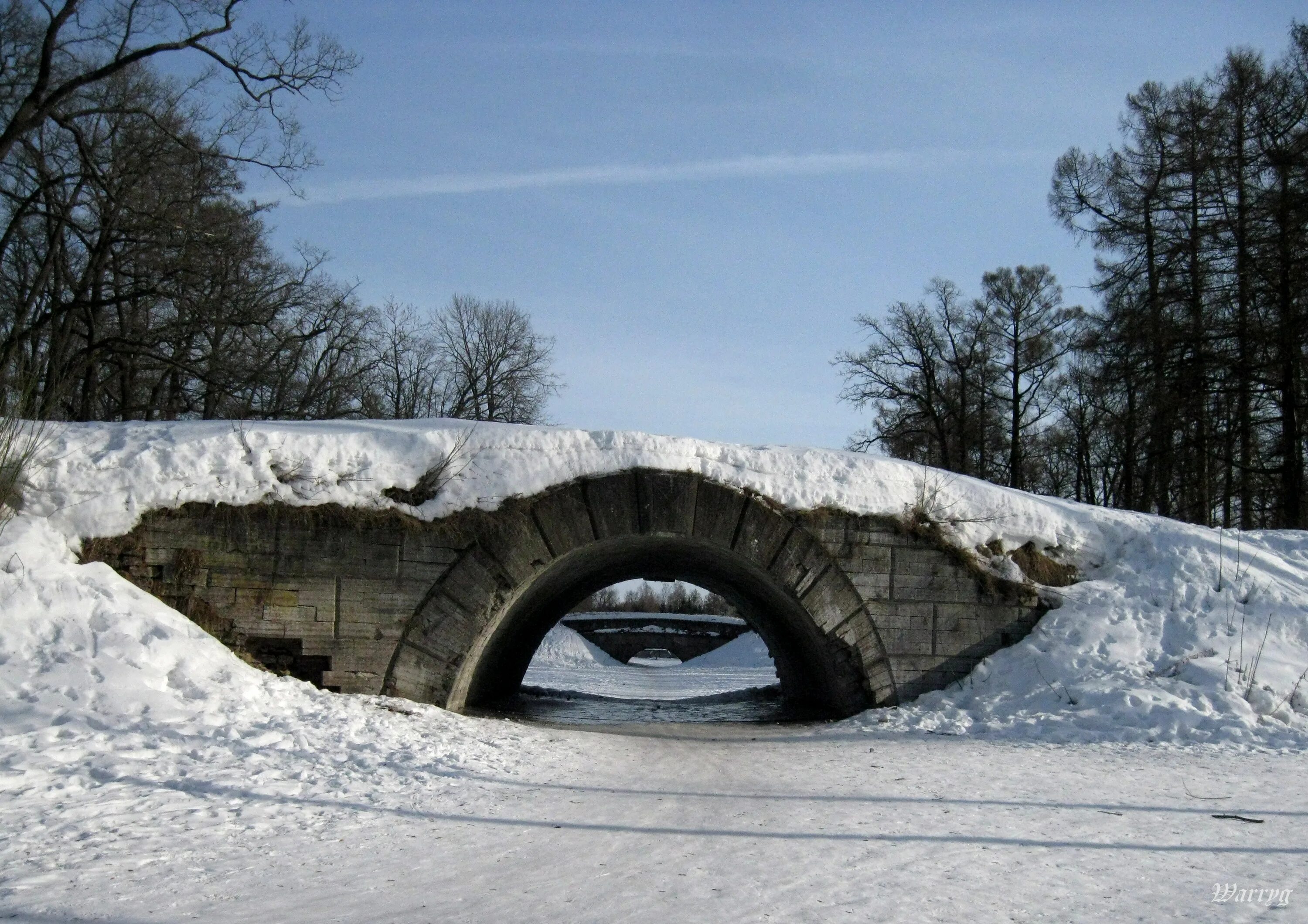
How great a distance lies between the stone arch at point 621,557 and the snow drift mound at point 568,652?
61.4ft

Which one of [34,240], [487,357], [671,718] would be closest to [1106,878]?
[671,718]

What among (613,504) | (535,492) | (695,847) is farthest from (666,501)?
(695,847)

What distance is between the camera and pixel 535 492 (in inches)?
381

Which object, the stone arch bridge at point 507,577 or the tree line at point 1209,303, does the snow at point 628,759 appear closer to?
the stone arch bridge at point 507,577

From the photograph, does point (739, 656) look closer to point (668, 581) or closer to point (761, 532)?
point (668, 581)

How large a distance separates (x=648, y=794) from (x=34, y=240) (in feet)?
66.0

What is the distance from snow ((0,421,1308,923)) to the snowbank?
0.03 m

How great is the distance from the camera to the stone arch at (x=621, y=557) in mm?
9312

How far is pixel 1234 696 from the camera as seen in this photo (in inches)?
351

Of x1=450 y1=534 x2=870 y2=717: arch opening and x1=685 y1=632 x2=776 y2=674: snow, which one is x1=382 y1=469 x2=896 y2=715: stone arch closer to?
x1=450 y1=534 x2=870 y2=717: arch opening

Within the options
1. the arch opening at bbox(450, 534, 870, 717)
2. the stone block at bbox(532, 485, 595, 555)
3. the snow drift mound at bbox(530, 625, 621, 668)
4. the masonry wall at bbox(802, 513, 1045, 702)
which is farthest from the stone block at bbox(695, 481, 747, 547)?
the snow drift mound at bbox(530, 625, 621, 668)

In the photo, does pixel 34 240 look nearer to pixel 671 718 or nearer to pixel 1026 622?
pixel 671 718

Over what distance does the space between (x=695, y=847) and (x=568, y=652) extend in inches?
1055

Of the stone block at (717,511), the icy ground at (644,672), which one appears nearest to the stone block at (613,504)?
the stone block at (717,511)
